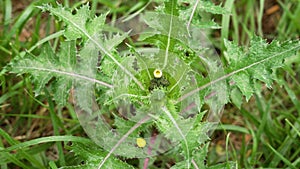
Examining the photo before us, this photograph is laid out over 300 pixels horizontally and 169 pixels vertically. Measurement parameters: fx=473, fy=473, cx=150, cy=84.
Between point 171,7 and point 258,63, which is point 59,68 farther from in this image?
point 258,63

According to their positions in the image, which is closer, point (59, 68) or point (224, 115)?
point (59, 68)

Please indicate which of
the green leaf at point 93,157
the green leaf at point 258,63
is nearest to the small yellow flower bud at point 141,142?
the green leaf at point 93,157

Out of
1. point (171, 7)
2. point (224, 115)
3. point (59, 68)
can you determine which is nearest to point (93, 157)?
point (59, 68)

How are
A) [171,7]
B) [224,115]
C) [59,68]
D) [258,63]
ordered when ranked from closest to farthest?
[171,7], [258,63], [59,68], [224,115]

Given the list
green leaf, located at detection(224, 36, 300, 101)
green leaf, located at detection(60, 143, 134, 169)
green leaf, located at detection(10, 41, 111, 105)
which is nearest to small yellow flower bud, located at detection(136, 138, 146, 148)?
green leaf, located at detection(60, 143, 134, 169)

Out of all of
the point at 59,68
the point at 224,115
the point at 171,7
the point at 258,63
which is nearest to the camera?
the point at 171,7

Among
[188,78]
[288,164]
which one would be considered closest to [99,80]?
[188,78]

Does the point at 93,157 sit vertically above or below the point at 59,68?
below

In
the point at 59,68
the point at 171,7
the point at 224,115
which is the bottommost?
the point at 224,115

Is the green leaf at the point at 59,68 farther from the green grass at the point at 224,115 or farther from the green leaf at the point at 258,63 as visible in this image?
the green leaf at the point at 258,63

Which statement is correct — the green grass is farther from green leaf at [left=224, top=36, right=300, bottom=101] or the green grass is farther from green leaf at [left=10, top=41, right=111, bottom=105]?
green leaf at [left=224, top=36, right=300, bottom=101]
